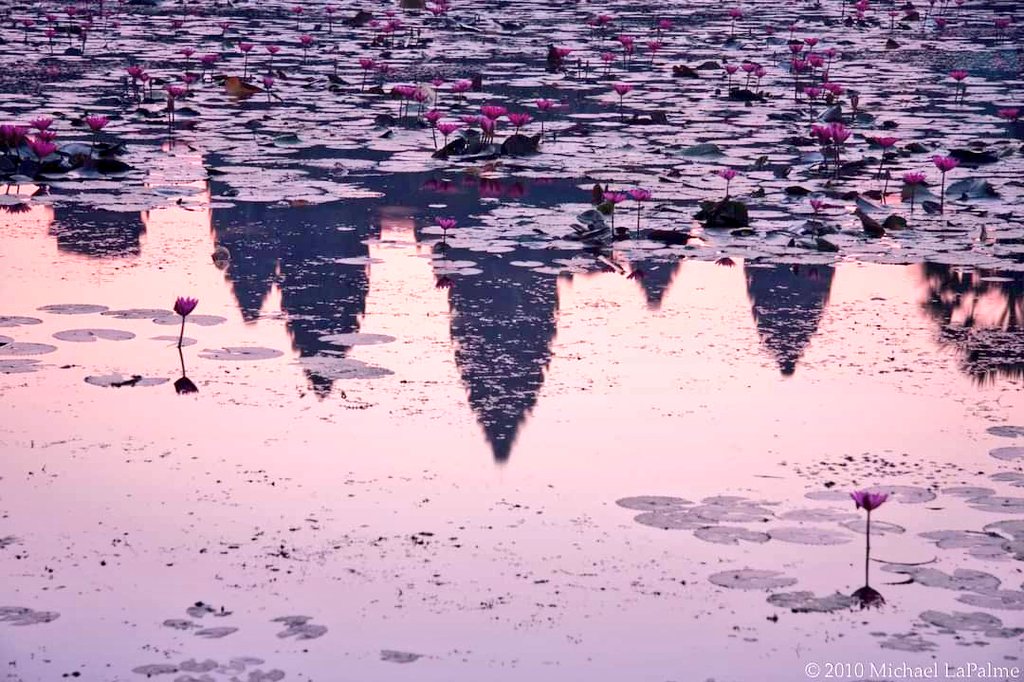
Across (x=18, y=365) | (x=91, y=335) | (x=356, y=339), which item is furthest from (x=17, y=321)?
(x=356, y=339)

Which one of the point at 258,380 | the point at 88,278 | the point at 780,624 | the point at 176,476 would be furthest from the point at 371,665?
the point at 88,278

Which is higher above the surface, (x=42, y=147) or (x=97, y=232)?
(x=42, y=147)

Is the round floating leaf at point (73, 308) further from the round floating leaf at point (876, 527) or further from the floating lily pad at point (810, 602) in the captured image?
the floating lily pad at point (810, 602)

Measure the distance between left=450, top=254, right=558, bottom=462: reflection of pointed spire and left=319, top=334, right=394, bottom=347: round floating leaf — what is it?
41 centimetres

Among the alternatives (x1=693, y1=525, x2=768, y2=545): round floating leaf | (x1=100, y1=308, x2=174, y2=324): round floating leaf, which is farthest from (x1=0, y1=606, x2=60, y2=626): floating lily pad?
(x1=100, y1=308, x2=174, y2=324): round floating leaf

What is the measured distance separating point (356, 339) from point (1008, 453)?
11.6 feet

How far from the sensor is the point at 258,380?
7895 mm

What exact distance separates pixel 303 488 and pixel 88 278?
4.18 m

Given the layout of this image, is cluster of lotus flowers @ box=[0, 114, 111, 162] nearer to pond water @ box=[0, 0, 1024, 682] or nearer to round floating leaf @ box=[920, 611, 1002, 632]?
pond water @ box=[0, 0, 1024, 682]

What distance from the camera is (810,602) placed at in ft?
17.7

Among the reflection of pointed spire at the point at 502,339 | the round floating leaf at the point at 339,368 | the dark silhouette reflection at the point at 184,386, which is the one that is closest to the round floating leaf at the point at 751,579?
the reflection of pointed spire at the point at 502,339

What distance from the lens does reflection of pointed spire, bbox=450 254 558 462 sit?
24.6 feet

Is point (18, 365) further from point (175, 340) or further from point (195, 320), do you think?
point (195, 320)

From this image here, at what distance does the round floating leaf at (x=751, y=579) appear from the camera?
18.2 ft
